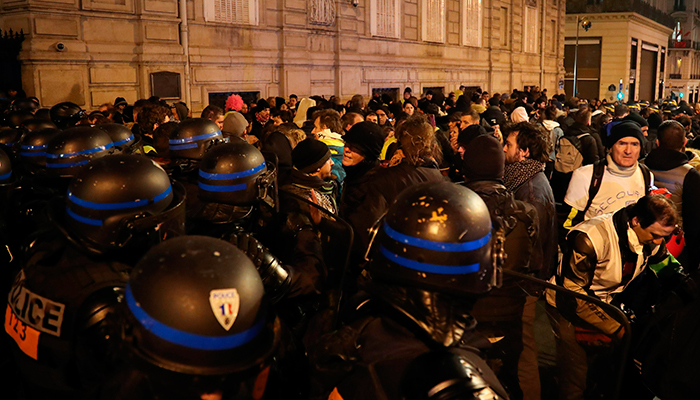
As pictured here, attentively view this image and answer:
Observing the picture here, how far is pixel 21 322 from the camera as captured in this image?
1.84 meters

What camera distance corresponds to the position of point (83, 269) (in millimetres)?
1832

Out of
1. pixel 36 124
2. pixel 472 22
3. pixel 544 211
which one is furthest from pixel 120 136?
pixel 472 22

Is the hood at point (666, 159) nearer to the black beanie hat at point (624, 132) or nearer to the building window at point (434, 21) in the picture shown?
the black beanie hat at point (624, 132)

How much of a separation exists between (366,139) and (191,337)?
2.88 meters

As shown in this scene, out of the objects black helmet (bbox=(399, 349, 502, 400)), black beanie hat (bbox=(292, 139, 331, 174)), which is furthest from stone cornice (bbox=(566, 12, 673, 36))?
black helmet (bbox=(399, 349, 502, 400))

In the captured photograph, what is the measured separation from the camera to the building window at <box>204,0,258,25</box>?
1289 cm

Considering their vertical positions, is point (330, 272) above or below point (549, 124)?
below

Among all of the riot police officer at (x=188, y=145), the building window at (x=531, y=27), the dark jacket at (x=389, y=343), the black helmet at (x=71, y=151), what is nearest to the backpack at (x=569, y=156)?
the riot police officer at (x=188, y=145)

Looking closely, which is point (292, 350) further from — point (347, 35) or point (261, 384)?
point (347, 35)

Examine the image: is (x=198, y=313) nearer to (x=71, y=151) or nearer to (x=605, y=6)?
(x=71, y=151)

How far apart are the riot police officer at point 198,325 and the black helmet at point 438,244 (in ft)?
1.39

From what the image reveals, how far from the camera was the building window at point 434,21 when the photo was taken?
20.1 meters

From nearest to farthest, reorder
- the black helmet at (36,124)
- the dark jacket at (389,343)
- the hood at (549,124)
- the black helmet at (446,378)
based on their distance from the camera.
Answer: the black helmet at (446,378), the dark jacket at (389,343), the black helmet at (36,124), the hood at (549,124)

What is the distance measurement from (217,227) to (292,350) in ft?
3.97
